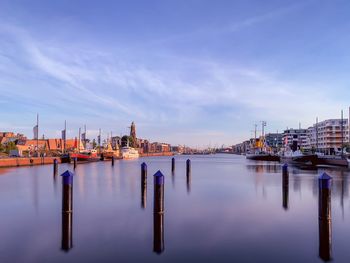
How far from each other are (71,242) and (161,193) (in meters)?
4.98

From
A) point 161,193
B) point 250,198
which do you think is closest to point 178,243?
point 161,193

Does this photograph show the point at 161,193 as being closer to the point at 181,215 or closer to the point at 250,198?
the point at 181,215

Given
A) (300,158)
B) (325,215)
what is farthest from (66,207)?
(300,158)

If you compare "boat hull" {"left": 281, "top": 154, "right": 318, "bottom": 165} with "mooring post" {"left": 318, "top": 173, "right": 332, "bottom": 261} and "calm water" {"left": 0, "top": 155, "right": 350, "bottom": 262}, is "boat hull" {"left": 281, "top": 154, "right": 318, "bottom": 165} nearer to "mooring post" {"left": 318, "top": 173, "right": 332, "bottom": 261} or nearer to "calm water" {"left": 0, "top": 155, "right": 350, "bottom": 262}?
"calm water" {"left": 0, "top": 155, "right": 350, "bottom": 262}

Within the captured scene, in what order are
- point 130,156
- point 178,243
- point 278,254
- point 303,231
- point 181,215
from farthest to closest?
1. point 130,156
2. point 181,215
3. point 303,231
4. point 178,243
5. point 278,254

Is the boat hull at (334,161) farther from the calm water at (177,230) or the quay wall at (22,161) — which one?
the quay wall at (22,161)

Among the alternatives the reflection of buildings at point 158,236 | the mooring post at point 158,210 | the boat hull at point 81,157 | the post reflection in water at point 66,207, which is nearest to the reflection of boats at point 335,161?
the mooring post at point 158,210

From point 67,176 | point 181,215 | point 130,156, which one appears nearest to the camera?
point 67,176

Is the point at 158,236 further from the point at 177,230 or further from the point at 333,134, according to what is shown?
the point at 333,134

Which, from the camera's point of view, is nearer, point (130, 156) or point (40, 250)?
point (40, 250)

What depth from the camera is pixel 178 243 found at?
17.0m

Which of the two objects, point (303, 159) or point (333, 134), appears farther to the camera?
point (333, 134)

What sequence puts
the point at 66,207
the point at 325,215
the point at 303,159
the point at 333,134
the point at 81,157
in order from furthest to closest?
the point at 333,134
the point at 81,157
the point at 303,159
the point at 66,207
the point at 325,215

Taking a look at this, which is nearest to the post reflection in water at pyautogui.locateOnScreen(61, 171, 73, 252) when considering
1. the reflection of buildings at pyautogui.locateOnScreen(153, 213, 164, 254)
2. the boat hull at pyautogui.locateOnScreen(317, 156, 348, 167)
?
the reflection of buildings at pyautogui.locateOnScreen(153, 213, 164, 254)
